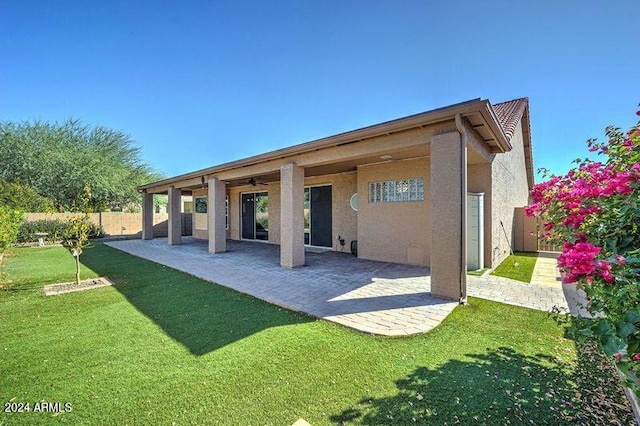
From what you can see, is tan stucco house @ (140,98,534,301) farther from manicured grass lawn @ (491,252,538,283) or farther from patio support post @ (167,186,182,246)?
manicured grass lawn @ (491,252,538,283)

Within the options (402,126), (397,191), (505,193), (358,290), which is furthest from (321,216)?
(402,126)

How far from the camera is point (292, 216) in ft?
28.2

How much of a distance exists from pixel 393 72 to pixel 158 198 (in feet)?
116

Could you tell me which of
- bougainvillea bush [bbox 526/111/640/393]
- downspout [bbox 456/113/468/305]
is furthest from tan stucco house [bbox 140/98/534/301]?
bougainvillea bush [bbox 526/111/640/393]

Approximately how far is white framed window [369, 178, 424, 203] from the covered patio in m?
2.19

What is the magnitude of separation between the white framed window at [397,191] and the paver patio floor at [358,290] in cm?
220

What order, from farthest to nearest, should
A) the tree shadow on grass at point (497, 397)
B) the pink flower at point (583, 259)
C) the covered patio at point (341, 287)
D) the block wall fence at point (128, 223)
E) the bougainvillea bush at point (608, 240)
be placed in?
the block wall fence at point (128, 223), the covered patio at point (341, 287), the tree shadow on grass at point (497, 397), the pink flower at point (583, 259), the bougainvillea bush at point (608, 240)

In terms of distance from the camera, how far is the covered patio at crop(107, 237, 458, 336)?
4.60 metres

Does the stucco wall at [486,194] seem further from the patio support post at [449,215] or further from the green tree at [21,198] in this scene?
the green tree at [21,198]

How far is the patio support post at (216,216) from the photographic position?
38.8ft

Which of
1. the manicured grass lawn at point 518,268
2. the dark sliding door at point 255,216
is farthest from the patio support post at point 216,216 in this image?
the manicured grass lawn at point 518,268

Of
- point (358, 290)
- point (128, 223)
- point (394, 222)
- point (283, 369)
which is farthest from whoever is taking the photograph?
point (128, 223)

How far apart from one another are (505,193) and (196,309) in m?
11.0

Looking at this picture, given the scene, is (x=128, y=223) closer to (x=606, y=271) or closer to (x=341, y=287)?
(x=341, y=287)
